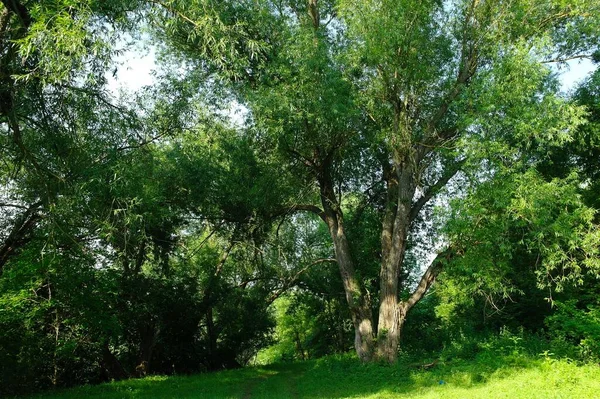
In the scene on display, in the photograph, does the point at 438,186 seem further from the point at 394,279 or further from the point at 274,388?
the point at 274,388

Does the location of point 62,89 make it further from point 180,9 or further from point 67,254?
point 67,254

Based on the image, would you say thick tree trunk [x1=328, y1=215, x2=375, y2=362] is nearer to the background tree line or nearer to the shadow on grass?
the background tree line

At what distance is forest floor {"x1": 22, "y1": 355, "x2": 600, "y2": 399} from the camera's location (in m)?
9.79

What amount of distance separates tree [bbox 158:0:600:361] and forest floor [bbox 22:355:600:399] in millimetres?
1707

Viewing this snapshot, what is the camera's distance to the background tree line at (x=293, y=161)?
9.58 metres

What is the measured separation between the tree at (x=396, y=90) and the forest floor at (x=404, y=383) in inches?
67.2

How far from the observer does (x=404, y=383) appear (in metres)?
13.1

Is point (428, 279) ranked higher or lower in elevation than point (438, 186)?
lower

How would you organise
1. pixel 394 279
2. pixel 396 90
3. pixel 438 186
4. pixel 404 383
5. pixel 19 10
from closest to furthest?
→ pixel 19 10 → pixel 404 383 → pixel 396 90 → pixel 438 186 → pixel 394 279

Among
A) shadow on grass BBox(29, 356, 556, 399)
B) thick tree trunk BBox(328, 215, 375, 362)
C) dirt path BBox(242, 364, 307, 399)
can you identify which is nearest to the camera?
shadow on grass BBox(29, 356, 556, 399)

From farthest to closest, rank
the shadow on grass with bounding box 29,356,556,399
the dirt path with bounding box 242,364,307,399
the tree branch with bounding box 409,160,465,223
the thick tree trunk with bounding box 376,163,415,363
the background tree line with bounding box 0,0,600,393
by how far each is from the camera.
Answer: the thick tree trunk with bounding box 376,163,415,363
the tree branch with bounding box 409,160,465,223
the dirt path with bounding box 242,364,307,399
the shadow on grass with bounding box 29,356,556,399
the background tree line with bounding box 0,0,600,393

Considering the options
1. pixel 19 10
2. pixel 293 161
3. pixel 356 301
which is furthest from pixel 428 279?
pixel 19 10

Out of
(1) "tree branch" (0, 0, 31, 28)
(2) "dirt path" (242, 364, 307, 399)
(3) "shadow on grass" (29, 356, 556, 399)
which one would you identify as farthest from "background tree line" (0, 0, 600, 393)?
(2) "dirt path" (242, 364, 307, 399)

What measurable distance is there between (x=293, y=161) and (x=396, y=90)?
13.7 ft
